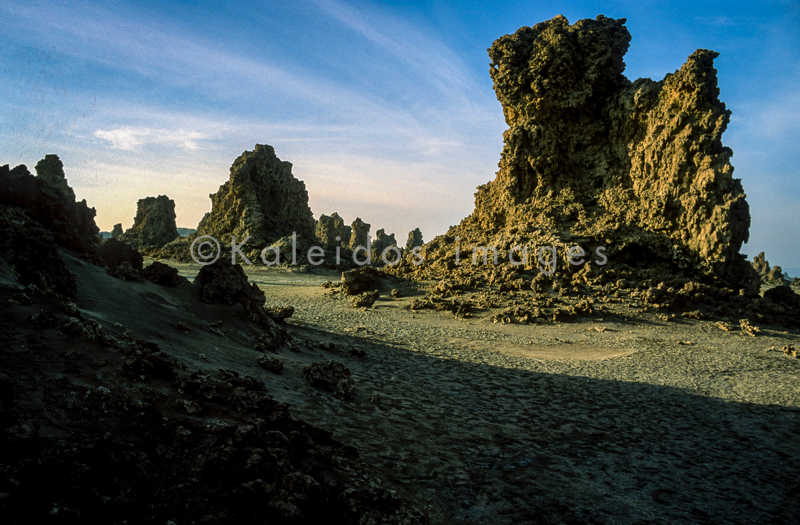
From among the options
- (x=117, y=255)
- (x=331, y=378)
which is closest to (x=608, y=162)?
(x=331, y=378)

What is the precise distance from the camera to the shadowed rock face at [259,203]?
31.9 meters

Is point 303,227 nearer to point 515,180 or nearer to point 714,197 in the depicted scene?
point 515,180

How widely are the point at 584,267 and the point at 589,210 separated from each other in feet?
12.6

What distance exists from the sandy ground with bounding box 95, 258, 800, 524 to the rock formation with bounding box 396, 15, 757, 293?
6.85 m

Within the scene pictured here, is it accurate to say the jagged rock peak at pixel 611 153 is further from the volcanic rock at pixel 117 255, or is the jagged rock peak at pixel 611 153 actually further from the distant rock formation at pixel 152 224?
the distant rock formation at pixel 152 224

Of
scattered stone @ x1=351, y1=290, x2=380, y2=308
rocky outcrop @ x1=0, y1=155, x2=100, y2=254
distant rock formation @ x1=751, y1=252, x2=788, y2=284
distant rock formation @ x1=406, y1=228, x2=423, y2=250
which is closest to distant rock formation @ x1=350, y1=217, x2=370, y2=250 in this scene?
distant rock formation @ x1=406, y1=228, x2=423, y2=250

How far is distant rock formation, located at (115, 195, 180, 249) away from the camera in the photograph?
37312mm

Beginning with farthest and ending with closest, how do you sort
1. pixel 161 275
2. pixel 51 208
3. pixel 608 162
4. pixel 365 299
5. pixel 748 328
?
pixel 608 162, pixel 365 299, pixel 748 328, pixel 161 275, pixel 51 208

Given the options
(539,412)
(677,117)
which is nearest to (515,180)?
(677,117)

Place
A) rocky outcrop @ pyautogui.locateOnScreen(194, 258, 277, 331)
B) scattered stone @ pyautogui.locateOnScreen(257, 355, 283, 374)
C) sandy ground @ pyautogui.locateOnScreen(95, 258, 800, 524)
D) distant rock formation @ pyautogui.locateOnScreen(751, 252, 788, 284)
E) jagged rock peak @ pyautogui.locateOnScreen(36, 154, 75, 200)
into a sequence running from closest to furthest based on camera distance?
sandy ground @ pyautogui.locateOnScreen(95, 258, 800, 524), scattered stone @ pyautogui.locateOnScreen(257, 355, 283, 374), rocky outcrop @ pyautogui.locateOnScreen(194, 258, 277, 331), jagged rock peak @ pyautogui.locateOnScreen(36, 154, 75, 200), distant rock formation @ pyautogui.locateOnScreen(751, 252, 788, 284)

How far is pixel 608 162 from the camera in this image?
20234 mm

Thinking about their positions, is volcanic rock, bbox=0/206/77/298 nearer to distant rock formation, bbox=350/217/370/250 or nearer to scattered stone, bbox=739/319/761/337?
scattered stone, bbox=739/319/761/337

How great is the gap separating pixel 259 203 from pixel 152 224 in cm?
1265

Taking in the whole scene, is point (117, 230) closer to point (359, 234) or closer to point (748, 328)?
point (359, 234)
